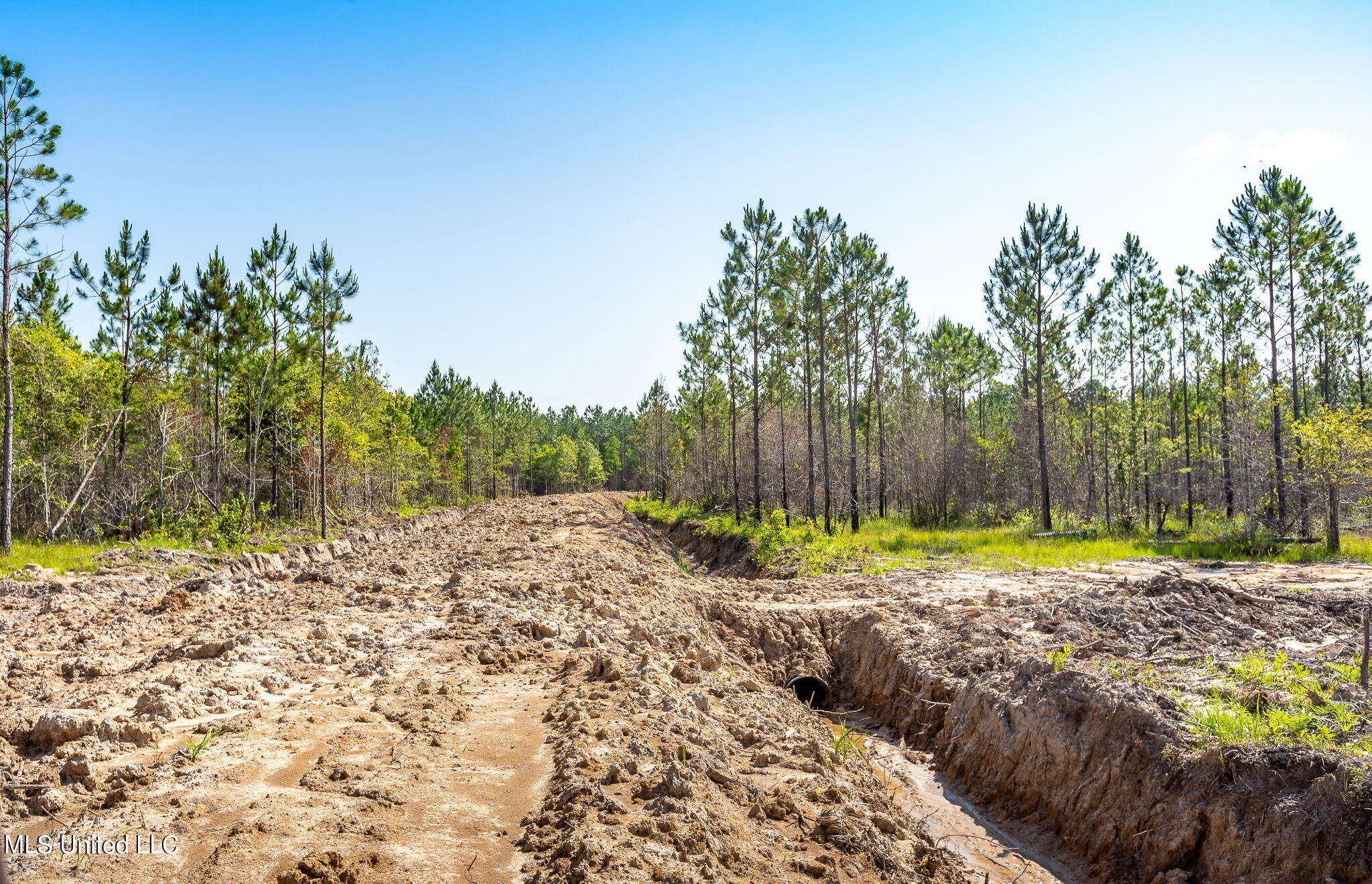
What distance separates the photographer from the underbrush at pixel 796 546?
18.2m

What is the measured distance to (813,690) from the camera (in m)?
10.9

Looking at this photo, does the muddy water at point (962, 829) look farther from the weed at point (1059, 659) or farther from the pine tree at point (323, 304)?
the pine tree at point (323, 304)

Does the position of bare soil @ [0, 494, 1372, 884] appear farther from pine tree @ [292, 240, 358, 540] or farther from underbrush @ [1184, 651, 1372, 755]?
pine tree @ [292, 240, 358, 540]

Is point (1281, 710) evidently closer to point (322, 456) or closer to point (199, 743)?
point (199, 743)

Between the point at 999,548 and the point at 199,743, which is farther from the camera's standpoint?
the point at 999,548

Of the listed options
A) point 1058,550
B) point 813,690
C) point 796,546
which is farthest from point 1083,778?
point 1058,550

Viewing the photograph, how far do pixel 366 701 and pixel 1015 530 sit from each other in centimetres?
2327

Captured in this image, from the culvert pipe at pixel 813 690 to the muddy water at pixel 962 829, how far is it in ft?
6.46

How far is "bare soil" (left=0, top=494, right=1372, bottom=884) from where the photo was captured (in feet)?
14.7

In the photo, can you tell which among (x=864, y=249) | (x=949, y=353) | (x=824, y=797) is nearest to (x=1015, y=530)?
(x=864, y=249)

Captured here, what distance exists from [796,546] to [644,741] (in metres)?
15.2

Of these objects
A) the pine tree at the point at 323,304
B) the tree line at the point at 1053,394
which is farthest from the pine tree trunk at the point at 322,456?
the tree line at the point at 1053,394

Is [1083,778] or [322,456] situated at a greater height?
[322,456]

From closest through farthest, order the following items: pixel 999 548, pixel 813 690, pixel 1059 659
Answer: pixel 1059 659 → pixel 813 690 → pixel 999 548
